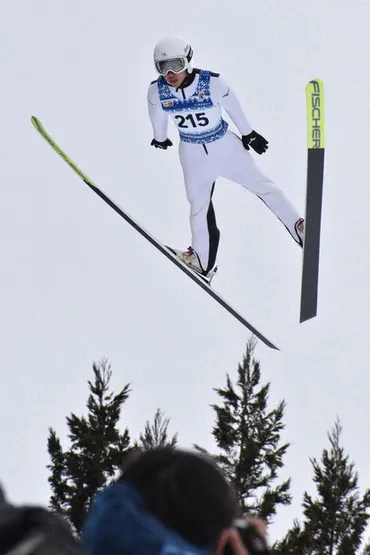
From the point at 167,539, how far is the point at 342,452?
24.3m

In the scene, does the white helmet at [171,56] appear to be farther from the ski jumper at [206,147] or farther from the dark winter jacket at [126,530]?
the dark winter jacket at [126,530]

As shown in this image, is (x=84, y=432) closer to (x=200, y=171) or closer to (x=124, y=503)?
(x=200, y=171)

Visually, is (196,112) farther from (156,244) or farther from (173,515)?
(173,515)

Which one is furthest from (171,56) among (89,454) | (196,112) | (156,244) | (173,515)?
(89,454)

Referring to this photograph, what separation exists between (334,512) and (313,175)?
574 inches

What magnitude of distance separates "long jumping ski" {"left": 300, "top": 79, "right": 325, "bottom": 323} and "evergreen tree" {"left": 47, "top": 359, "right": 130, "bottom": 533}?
11.6 metres

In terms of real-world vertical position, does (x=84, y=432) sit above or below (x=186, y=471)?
above

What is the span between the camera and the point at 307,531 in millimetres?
22203

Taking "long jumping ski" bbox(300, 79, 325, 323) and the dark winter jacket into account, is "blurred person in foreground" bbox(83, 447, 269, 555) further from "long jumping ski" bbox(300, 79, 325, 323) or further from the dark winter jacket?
"long jumping ski" bbox(300, 79, 325, 323)

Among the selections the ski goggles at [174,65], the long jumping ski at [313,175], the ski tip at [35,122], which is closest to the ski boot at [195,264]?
the long jumping ski at [313,175]

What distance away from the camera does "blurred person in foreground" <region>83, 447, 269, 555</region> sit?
1.70 m

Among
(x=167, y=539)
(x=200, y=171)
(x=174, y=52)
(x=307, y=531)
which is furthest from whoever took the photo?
(x=307, y=531)

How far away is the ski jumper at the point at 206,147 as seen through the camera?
32.8 ft

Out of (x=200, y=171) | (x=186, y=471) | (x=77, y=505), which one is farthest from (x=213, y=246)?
(x=77, y=505)
